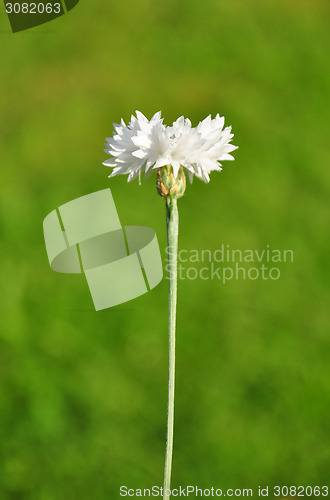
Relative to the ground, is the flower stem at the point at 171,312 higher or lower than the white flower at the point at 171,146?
lower

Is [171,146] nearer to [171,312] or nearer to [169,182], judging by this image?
[169,182]

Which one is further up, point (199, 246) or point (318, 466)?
point (199, 246)

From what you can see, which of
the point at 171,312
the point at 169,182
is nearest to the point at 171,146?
the point at 169,182

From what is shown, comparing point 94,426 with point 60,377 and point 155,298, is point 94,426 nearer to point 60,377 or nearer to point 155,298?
point 60,377

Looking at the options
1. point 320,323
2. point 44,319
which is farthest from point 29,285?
point 320,323

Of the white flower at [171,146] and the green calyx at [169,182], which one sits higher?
the white flower at [171,146]

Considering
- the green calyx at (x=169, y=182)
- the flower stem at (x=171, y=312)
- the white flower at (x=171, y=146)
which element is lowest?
the flower stem at (x=171, y=312)
